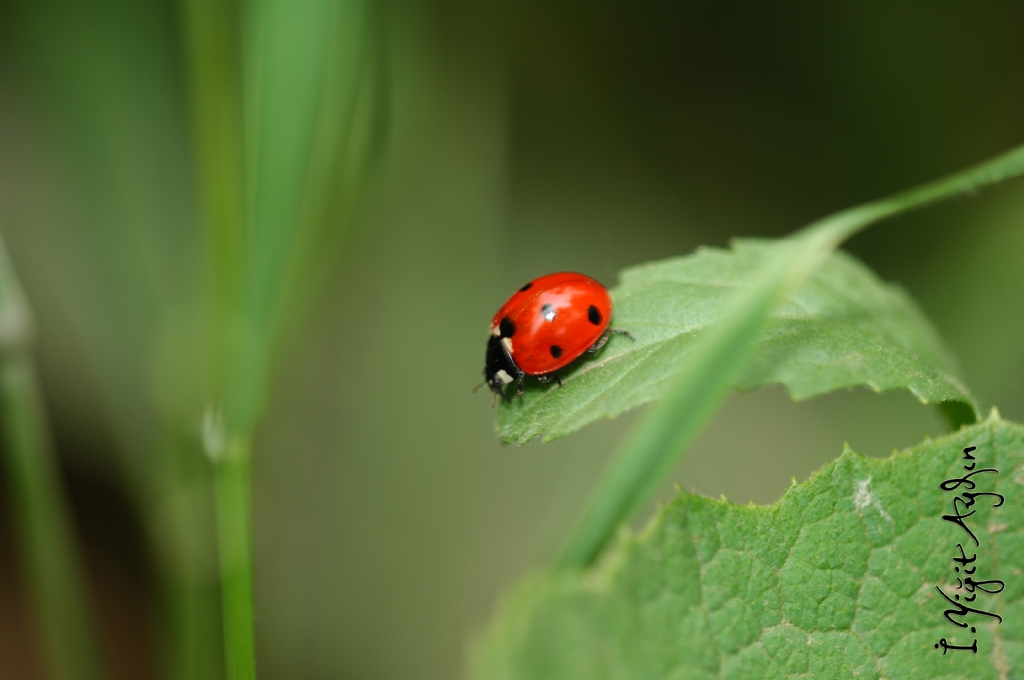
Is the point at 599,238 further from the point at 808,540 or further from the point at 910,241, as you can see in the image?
the point at 808,540

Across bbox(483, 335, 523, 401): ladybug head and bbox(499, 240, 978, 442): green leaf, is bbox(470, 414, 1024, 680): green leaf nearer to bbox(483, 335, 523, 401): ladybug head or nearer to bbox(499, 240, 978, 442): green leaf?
bbox(499, 240, 978, 442): green leaf

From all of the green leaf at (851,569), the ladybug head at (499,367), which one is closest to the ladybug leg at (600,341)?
the ladybug head at (499,367)

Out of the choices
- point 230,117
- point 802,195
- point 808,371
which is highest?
point 802,195

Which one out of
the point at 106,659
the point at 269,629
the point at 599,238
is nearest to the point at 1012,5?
the point at 599,238

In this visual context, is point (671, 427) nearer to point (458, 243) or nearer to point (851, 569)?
point (851, 569)

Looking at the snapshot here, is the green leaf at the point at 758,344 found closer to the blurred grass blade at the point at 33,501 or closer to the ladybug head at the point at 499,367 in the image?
the ladybug head at the point at 499,367

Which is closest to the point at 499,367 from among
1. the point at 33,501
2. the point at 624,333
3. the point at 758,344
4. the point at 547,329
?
the point at 547,329

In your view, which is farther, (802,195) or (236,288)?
(802,195)
